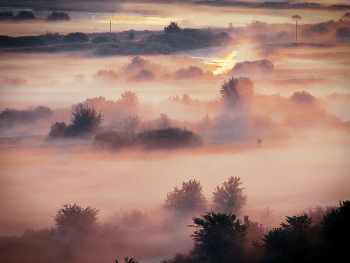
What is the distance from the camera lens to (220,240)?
10062 mm

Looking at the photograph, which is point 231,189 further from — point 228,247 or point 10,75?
point 10,75

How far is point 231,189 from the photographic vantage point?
15.3 meters

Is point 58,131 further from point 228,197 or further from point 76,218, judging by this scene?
point 228,197

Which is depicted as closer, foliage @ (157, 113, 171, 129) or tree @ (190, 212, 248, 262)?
tree @ (190, 212, 248, 262)

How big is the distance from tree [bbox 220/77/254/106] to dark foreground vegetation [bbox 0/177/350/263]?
23389mm

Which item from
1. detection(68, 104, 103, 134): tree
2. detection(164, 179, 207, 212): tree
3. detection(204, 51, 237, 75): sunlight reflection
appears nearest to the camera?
detection(164, 179, 207, 212): tree

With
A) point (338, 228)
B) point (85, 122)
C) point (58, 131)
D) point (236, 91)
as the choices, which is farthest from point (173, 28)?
point (338, 228)

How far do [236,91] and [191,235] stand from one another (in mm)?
29394

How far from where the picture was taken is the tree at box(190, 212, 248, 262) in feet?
32.4

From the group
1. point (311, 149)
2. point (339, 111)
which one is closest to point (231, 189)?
point (311, 149)

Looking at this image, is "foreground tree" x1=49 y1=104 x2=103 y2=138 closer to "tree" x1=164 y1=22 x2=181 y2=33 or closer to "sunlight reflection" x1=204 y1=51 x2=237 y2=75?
"sunlight reflection" x1=204 y1=51 x2=237 y2=75

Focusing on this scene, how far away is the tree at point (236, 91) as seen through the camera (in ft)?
123

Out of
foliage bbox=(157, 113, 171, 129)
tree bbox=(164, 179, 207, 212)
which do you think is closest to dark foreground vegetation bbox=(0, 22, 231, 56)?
foliage bbox=(157, 113, 171, 129)

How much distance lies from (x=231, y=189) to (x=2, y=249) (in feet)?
A: 32.7
